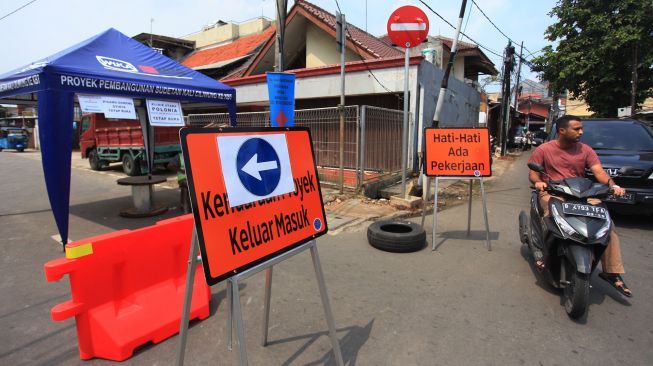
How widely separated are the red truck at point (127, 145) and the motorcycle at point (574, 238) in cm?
1162

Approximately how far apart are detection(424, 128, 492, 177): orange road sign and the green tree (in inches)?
605

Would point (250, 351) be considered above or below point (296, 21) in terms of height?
below

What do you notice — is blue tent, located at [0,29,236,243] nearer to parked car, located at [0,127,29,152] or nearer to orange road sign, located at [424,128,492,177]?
orange road sign, located at [424,128,492,177]

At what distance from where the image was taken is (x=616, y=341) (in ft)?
9.51

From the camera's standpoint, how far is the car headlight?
10.5ft

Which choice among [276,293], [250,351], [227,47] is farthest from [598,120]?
[227,47]

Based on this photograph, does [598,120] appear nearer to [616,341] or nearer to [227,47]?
[616,341]

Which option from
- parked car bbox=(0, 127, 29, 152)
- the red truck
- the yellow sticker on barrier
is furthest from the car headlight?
parked car bbox=(0, 127, 29, 152)

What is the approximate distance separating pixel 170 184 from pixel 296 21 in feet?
24.1

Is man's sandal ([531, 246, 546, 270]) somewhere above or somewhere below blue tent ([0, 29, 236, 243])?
below

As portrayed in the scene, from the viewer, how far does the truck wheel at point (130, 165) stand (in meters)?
13.0

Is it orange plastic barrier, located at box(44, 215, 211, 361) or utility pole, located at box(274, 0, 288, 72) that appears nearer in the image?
orange plastic barrier, located at box(44, 215, 211, 361)

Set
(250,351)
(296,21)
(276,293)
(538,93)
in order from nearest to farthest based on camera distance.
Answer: (250,351), (276,293), (296,21), (538,93)

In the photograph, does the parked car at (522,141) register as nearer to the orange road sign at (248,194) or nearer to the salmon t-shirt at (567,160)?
the salmon t-shirt at (567,160)
